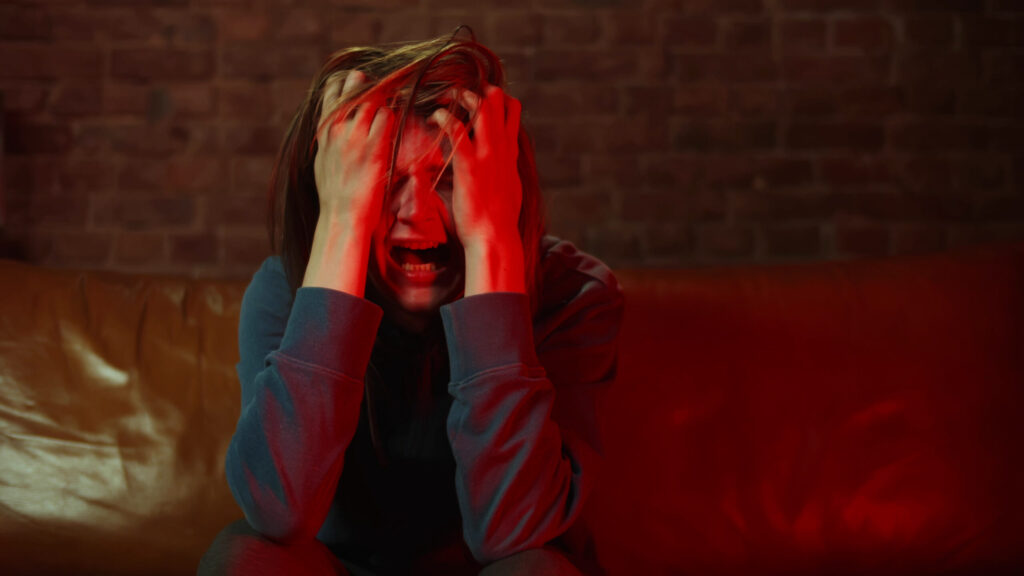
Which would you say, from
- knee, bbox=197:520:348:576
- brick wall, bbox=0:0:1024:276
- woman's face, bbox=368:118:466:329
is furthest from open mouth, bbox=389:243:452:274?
brick wall, bbox=0:0:1024:276

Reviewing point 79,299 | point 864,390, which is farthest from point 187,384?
point 864,390

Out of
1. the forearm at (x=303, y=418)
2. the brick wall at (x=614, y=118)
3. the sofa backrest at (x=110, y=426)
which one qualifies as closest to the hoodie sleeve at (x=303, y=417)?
the forearm at (x=303, y=418)

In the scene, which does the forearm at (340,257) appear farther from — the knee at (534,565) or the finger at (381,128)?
the knee at (534,565)

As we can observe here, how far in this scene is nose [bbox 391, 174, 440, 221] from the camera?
3.06 ft

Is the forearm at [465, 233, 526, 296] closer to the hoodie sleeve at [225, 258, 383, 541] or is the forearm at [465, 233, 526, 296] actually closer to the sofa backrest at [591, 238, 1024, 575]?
the hoodie sleeve at [225, 258, 383, 541]

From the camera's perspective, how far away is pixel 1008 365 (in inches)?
50.0

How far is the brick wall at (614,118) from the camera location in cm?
193

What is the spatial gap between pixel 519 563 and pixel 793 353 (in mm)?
693

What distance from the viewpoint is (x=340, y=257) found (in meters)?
0.89

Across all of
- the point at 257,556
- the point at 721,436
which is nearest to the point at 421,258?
the point at 257,556

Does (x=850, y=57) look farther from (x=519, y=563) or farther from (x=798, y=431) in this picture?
(x=519, y=563)

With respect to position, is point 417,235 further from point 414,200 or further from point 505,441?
point 505,441

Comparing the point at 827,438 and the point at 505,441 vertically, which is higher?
the point at 505,441

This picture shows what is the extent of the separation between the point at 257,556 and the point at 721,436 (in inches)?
30.0
